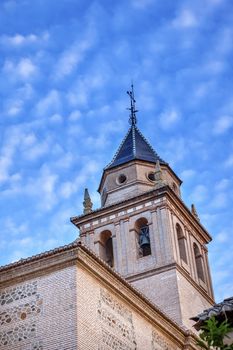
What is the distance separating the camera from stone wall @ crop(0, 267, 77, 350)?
12492 mm

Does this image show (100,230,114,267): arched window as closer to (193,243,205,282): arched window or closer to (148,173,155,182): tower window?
(148,173,155,182): tower window

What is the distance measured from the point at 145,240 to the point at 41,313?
1004 centimetres

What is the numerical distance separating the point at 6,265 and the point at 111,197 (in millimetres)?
11023

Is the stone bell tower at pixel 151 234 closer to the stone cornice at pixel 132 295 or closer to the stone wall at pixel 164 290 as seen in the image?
the stone wall at pixel 164 290

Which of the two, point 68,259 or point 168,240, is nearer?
point 68,259

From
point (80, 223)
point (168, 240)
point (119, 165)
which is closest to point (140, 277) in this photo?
point (168, 240)

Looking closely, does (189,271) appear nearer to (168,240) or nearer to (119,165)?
(168,240)

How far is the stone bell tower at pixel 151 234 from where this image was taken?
21141 millimetres

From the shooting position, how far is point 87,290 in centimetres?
1339

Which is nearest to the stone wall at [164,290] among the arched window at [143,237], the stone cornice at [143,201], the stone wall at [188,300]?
the stone wall at [188,300]

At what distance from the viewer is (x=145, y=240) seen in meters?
22.6

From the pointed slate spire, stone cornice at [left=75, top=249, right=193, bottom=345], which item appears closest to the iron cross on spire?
the pointed slate spire

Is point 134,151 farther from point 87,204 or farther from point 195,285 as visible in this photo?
point 195,285

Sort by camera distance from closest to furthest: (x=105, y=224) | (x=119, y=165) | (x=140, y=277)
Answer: (x=140, y=277)
(x=105, y=224)
(x=119, y=165)
